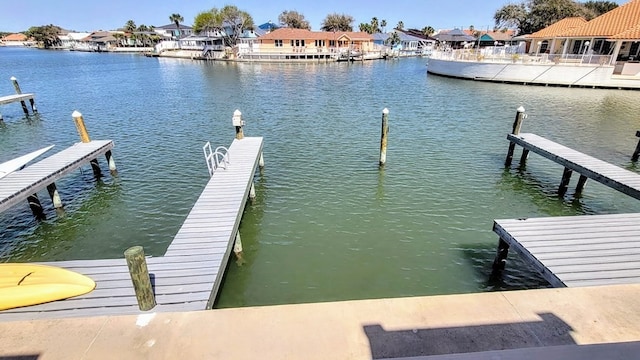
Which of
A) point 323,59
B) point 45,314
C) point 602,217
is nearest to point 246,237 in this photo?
point 45,314

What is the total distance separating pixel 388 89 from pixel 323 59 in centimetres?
3825

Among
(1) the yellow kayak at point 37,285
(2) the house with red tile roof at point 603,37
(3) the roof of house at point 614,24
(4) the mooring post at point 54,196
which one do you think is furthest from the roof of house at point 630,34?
(4) the mooring post at point 54,196

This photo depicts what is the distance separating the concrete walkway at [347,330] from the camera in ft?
14.6

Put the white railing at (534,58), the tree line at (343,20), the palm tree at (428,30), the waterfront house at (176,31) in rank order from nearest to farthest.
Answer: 1. the white railing at (534,58)
2. the tree line at (343,20)
3. the waterfront house at (176,31)
4. the palm tree at (428,30)

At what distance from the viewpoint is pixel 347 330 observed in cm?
475

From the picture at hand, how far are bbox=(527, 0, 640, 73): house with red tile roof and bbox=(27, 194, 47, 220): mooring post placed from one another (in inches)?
1881

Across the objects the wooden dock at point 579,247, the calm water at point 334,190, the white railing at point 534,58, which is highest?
the white railing at point 534,58

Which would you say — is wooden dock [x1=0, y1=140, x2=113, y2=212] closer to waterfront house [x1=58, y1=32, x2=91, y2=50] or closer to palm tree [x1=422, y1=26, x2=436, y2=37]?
palm tree [x1=422, y1=26, x2=436, y2=37]

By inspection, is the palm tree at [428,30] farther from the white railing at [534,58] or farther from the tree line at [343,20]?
the white railing at [534,58]

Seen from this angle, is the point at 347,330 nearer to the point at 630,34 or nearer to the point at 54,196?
the point at 54,196

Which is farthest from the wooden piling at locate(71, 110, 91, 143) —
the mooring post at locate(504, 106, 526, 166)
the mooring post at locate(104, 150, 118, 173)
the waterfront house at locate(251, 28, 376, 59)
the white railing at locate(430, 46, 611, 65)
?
the waterfront house at locate(251, 28, 376, 59)

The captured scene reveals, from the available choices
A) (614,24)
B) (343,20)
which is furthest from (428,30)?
(614,24)

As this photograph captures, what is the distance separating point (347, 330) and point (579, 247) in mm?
5721

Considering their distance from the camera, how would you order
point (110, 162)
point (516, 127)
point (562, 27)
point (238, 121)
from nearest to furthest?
1. point (238, 121)
2. point (110, 162)
3. point (516, 127)
4. point (562, 27)
